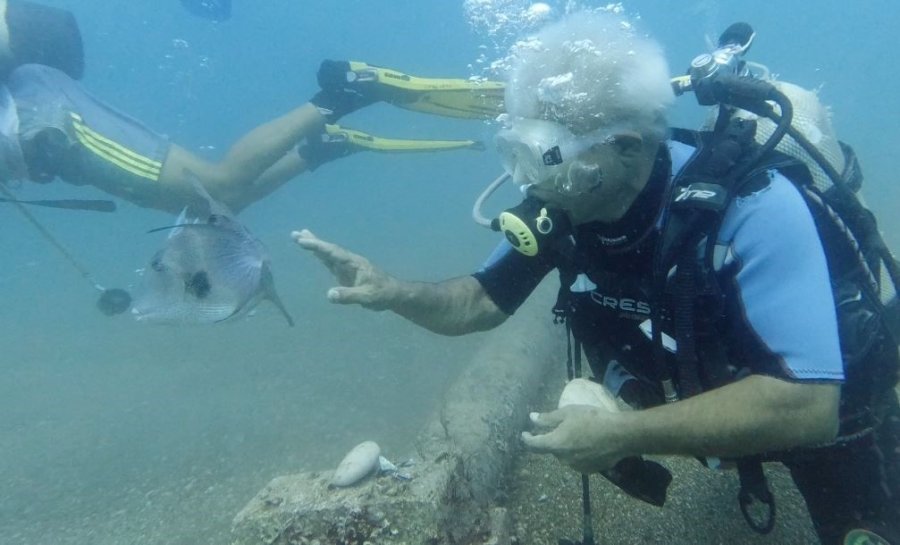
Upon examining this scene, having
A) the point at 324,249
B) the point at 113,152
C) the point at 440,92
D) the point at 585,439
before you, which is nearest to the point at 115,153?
the point at 113,152

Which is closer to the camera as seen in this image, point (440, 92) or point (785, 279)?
point (785, 279)

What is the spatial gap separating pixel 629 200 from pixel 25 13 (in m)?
6.72

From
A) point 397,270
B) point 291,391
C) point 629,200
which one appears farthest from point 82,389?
point 629,200

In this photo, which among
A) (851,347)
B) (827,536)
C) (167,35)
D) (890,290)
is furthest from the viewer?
(167,35)

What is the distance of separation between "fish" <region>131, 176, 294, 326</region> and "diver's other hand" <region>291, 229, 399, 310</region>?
3.28 ft

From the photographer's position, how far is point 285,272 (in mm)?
16750

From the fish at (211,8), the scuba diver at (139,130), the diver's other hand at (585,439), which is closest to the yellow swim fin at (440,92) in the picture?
the scuba diver at (139,130)

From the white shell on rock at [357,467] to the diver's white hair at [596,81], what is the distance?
207cm

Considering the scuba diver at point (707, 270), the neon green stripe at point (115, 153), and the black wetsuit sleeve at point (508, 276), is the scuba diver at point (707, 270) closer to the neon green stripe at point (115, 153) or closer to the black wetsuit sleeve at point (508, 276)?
the black wetsuit sleeve at point (508, 276)

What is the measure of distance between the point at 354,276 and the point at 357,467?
117 centimetres

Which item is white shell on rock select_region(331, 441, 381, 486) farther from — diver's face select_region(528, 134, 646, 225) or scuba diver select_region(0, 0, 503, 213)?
scuba diver select_region(0, 0, 503, 213)

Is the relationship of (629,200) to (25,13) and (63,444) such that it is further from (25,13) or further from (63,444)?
(63,444)

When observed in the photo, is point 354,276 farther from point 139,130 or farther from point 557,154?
point 139,130

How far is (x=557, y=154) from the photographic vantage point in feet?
6.81
